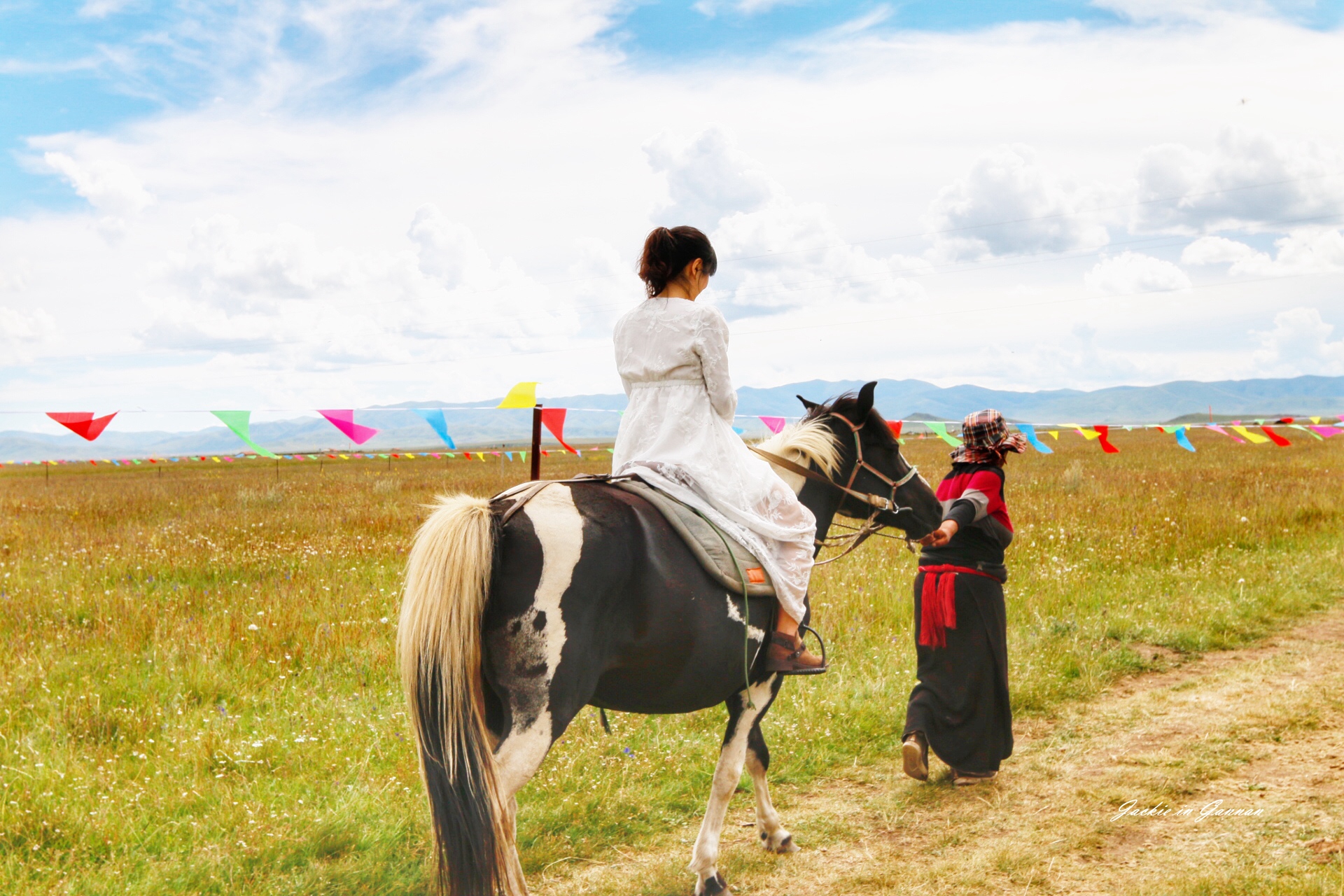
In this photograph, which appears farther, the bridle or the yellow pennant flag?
the yellow pennant flag

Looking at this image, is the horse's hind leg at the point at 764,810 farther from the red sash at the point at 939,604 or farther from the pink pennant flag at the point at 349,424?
the pink pennant flag at the point at 349,424

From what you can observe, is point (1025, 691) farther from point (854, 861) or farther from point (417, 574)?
point (417, 574)

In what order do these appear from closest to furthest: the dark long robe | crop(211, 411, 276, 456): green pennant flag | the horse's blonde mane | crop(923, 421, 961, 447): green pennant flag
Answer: the horse's blonde mane, the dark long robe, crop(211, 411, 276, 456): green pennant flag, crop(923, 421, 961, 447): green pennant flag

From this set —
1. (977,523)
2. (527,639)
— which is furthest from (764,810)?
(977,523)

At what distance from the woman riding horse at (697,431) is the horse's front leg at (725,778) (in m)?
0.17

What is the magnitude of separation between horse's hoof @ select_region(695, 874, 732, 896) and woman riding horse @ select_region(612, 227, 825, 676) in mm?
949

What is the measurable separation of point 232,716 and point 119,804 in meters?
1.07

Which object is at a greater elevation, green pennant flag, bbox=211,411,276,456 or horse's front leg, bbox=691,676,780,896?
green pennant flag, bbox=211,411,276,456

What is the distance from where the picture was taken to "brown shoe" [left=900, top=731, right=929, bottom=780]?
4699mm

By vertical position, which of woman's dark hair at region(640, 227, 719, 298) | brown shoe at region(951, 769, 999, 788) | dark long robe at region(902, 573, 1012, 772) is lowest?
brown shoe at region(951, 769, 999, 788)

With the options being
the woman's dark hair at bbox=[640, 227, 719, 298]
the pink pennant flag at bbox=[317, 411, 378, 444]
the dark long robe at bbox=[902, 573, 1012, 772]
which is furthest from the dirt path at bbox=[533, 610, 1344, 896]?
the pink pennant flag at bbox=[317, 411, 378, 444]

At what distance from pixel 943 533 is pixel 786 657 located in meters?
1.40

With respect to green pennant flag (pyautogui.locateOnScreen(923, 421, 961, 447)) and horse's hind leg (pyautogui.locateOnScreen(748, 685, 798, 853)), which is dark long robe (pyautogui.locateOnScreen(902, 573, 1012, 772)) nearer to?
horse's hind leg (pyautogui.locateOnScreen(748, 685, 798, 853))

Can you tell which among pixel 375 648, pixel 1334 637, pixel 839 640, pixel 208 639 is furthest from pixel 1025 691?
pixel 208 639
